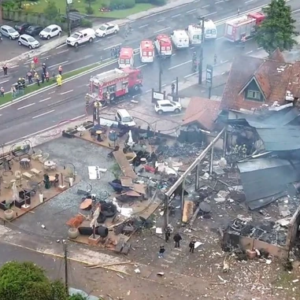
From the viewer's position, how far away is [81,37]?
247ft

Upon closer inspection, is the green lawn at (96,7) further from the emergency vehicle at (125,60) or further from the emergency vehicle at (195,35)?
the emergency vehicle at (125,60)

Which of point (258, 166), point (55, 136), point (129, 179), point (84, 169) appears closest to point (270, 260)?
point (258, 166)

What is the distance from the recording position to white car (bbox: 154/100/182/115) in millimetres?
60656

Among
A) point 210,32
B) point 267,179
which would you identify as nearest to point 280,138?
point 267,179

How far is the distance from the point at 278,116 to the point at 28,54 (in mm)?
30657

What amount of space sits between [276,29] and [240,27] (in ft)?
28.1

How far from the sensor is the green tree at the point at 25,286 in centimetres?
3175

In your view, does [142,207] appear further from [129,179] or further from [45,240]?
[45,240]

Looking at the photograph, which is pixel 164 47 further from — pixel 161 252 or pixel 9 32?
pixel 161 252

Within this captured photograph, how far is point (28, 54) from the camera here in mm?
73438

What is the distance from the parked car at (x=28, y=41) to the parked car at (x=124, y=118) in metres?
19.8

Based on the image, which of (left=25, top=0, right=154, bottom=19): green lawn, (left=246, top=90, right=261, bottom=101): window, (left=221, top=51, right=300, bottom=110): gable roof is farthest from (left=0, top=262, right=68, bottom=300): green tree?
(left=25, top=0, right=154, bottom=19): green lawn

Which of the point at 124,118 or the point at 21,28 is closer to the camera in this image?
the point at 124,118

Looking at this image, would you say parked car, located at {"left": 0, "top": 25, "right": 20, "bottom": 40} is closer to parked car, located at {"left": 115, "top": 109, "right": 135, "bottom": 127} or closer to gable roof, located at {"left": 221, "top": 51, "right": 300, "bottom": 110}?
parked car, located at {"left": 115, "top": 109, "right": 135, "bottom": 127}
